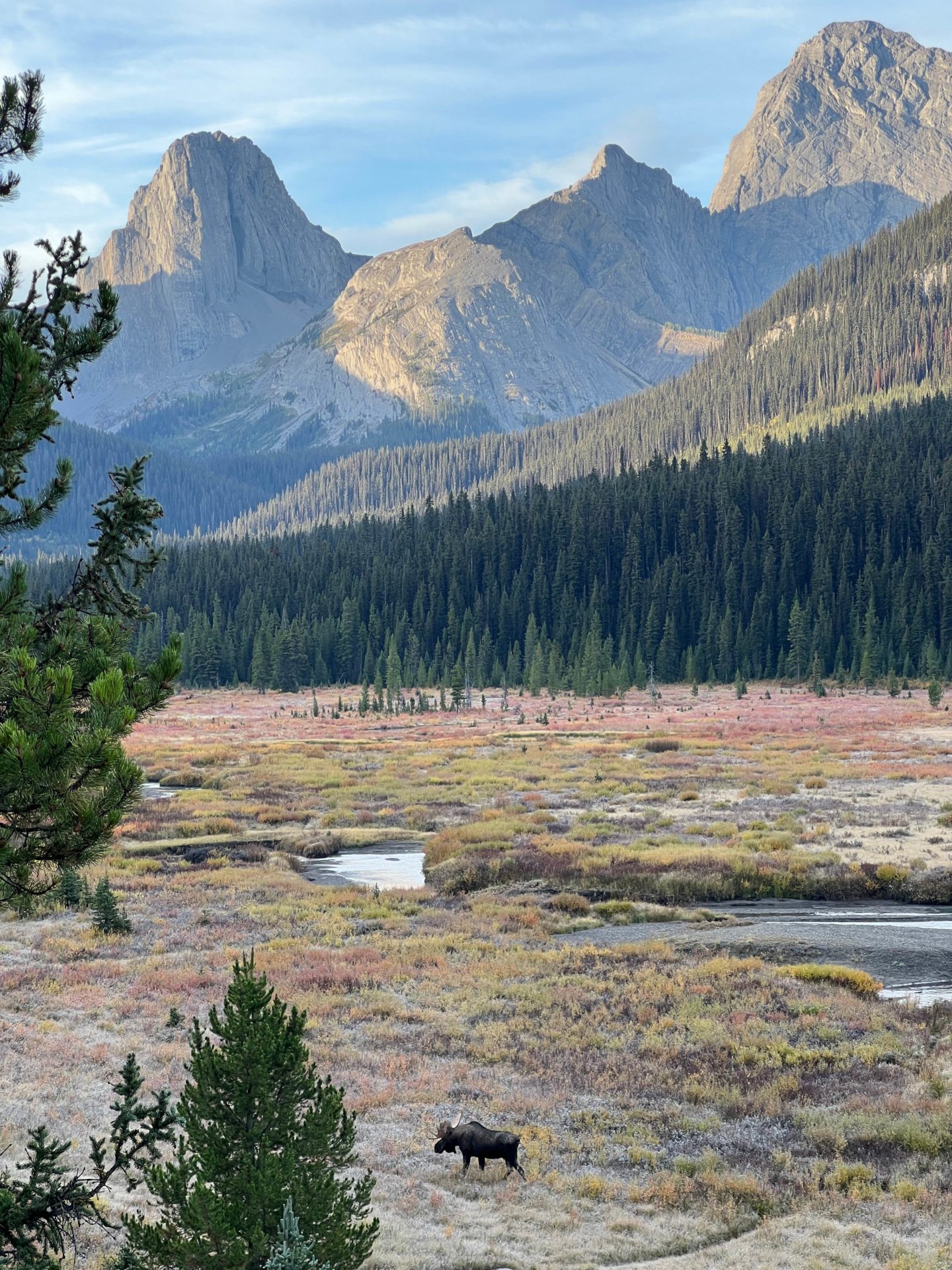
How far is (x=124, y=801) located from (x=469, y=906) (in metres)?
25.4

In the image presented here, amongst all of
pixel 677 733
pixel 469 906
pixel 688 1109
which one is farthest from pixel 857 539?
pixel 688 1109

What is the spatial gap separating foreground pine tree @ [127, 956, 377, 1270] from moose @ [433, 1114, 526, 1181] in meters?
5.04

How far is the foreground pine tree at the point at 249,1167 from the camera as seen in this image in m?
9.49

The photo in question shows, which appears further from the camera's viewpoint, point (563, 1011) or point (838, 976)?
point (838, 976)

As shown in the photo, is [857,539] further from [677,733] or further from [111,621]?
[111,621]

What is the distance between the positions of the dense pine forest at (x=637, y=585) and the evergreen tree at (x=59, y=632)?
101 metres

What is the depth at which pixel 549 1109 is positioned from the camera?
17.5 m

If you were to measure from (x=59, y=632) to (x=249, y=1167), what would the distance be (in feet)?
16.3

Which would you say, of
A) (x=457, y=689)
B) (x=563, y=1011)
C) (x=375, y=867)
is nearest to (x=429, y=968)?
(x=563, y=1011)

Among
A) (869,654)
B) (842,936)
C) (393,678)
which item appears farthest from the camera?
(393,678)

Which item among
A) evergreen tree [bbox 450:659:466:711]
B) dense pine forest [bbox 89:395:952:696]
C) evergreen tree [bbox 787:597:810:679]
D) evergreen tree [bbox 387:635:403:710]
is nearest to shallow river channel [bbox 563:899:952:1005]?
evergreen tree [bbox 450:659:466:711]

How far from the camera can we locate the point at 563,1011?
22.3 metres

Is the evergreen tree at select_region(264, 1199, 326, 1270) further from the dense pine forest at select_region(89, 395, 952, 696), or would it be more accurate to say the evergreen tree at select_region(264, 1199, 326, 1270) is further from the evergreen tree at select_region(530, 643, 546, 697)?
the evergreen tree at select_region(530, 643, 546, 697)

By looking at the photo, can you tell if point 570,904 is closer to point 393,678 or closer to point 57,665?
point 57,665
